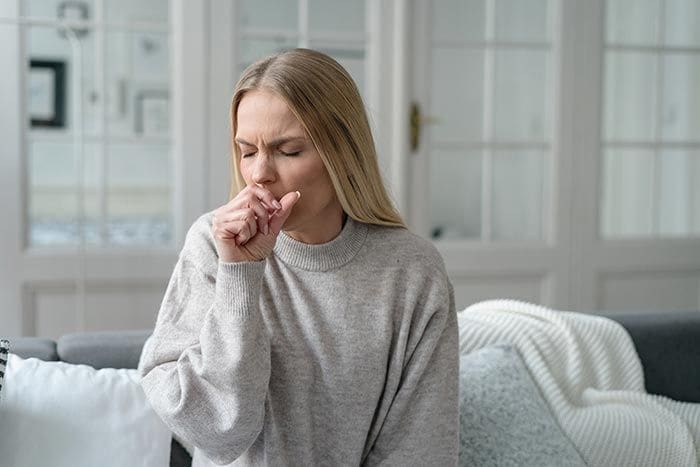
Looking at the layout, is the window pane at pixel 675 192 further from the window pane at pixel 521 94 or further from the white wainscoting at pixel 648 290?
the window pane at pixel 521 94

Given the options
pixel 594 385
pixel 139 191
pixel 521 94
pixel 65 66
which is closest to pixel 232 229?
pixel 594 385

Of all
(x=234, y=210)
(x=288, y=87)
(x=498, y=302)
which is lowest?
(x=498, y=302)

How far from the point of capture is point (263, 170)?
1.43 metres

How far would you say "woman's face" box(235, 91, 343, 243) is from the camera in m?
1.43

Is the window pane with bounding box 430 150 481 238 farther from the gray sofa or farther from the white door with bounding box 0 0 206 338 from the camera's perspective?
the gray sofa

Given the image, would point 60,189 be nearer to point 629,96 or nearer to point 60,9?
point 60,9

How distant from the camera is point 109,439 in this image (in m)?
1.73

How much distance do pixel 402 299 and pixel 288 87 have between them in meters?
0.38

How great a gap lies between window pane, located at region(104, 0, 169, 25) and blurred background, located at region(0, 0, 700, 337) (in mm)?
2592

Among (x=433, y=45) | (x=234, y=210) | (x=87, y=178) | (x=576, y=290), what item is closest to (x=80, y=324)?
(x=433, y=45)

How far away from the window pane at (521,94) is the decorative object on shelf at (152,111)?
325cm

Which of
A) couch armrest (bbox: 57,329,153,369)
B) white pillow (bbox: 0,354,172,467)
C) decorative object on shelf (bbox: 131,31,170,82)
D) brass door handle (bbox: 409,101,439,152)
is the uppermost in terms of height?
decorative object on shelf (bbox: 131,31,170,82)

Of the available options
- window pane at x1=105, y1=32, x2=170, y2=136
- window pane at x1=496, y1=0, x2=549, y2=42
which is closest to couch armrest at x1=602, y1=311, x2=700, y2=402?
window pane at x1=496, y1=0, x2=549, y2=42

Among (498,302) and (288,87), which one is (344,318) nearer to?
(288,87)
